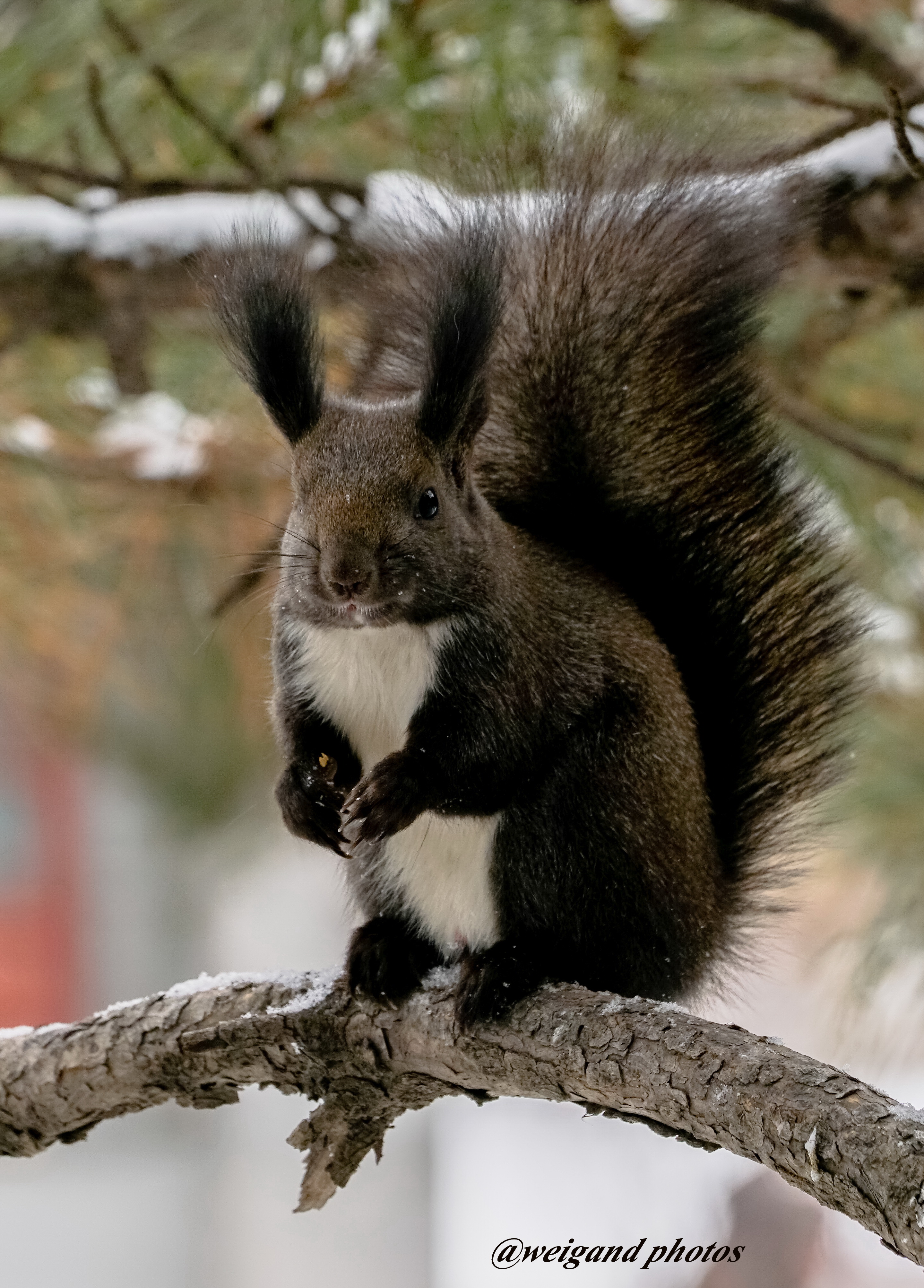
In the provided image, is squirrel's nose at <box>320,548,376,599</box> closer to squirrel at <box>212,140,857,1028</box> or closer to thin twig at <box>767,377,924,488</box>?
squirrel at <box>212,140,857,1028</box>

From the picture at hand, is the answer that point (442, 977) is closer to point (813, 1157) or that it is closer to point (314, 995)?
point (314, 995)

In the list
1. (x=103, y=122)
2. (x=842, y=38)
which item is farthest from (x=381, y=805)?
(x=842, y=38)

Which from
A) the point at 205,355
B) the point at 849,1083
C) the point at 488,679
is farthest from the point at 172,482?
the point at 849,1083

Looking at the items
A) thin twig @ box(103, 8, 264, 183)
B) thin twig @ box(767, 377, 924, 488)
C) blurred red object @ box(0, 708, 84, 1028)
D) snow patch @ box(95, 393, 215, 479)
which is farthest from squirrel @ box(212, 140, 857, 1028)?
blurred red object @ box(0, 708, 84, 1028)

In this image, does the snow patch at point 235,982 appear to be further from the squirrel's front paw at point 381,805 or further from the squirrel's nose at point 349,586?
the squirrel's nose at point 349,586

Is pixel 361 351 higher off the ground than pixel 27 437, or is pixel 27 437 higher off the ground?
pixel 361 351

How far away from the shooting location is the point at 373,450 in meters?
1.15

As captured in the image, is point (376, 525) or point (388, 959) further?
point (388, 959)

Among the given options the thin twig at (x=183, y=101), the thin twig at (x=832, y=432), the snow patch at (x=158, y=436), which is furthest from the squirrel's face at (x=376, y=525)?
the snow patch at (x=158, y=436)

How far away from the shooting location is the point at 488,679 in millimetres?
1174

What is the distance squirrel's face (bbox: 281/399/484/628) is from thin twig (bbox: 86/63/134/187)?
18.4 inches

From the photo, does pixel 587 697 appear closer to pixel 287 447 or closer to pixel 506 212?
pixel 287 447

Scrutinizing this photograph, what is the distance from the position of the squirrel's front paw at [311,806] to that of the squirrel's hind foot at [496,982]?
14 centimetres

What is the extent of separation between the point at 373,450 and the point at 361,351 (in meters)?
0.35
